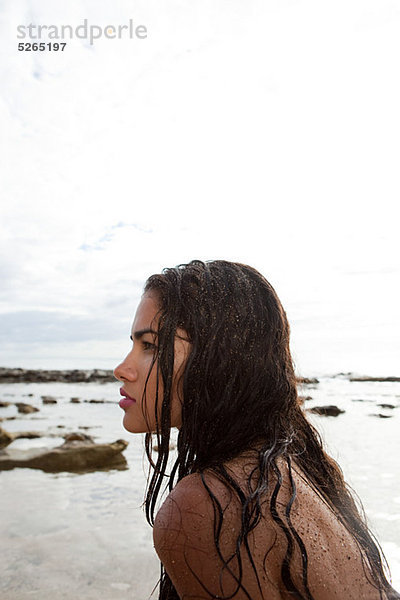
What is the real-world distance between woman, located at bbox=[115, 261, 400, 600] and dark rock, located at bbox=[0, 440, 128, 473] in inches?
277

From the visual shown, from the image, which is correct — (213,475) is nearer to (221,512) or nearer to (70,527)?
(221,512)

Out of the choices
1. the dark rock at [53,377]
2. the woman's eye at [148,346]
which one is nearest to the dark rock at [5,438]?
the woman's eye at [148,346]

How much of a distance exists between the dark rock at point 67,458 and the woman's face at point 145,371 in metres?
7.23

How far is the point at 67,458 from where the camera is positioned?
895 centimetres

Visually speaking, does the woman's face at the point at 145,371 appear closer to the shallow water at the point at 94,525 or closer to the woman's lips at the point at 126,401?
the woman's lips at the point at 126,401

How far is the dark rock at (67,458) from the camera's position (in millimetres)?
8789

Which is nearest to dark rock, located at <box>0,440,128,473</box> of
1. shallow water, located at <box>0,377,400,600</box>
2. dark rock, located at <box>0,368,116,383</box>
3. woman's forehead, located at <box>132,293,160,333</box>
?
shallow water, located at <box>0,377,400,600</box>

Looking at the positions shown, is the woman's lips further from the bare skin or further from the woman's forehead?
the bare skin

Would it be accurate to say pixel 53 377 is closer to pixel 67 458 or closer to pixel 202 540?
pixel 67 458

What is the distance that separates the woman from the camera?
4.96 ft

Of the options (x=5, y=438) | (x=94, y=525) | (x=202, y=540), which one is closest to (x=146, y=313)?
(x=202, y=540)

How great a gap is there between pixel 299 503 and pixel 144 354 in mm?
745

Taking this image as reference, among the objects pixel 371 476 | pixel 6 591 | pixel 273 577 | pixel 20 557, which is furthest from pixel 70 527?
pixel 273 577

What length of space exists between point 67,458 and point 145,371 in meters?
7.56
